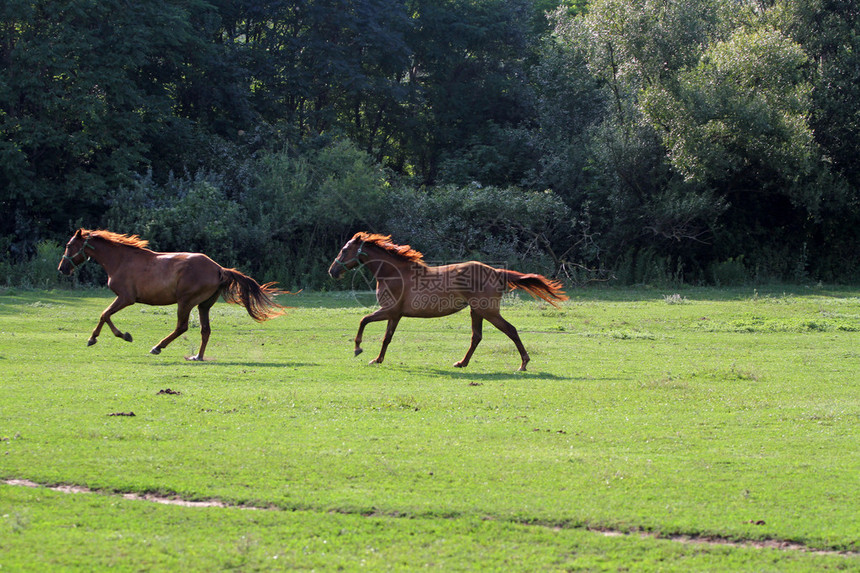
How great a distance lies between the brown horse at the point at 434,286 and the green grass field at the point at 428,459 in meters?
0.86

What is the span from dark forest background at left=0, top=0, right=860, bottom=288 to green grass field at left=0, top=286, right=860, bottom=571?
17.8 meters

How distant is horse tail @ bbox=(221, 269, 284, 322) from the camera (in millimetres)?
16797

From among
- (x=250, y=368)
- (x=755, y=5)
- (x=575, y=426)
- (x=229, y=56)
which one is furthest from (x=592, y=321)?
(x=229, y=56)

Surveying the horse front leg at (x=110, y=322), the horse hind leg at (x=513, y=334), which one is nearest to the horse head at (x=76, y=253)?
the horse front leg at (x=110, y=322)

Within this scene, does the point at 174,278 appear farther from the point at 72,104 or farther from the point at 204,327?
the point at 72,104

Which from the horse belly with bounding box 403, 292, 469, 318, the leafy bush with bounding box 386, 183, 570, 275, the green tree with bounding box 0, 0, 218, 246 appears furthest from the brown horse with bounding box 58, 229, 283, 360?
the leafy bush with bounding box 386, 183, 570, 275

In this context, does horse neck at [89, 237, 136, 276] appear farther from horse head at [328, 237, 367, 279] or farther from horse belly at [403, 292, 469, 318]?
horse belly at [403, 292, 469, 318]

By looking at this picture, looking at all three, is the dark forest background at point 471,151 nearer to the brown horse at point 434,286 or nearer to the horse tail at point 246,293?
the horse tail at point 246,293

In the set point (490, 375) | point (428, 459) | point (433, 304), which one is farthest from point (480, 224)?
point (428, 459)

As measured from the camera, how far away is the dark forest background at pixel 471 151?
3394cm

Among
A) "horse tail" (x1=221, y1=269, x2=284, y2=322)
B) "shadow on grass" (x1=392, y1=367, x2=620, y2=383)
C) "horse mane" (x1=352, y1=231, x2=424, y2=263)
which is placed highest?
"horse mane" (x1=352, y1=231, x2=424, y2=263)

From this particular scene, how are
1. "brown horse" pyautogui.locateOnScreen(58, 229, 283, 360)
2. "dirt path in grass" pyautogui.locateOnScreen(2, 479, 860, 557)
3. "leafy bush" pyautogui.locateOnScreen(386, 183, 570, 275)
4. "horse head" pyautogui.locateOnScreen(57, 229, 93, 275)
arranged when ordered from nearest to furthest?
"dirt path in grass" pyautogui.locateOnScreen(2, 479, 860, 557), "brown horse" pyautogui.locateOnScreen(58, 229, 283, 360), "horse head" pyautogui.locateOnScreen(57, 229, 93, 275), "leafy bush" pyautogui.locateOnScreen(386, 183, 570, 275)

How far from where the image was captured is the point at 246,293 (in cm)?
1681

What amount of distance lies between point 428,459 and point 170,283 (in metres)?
9.52
